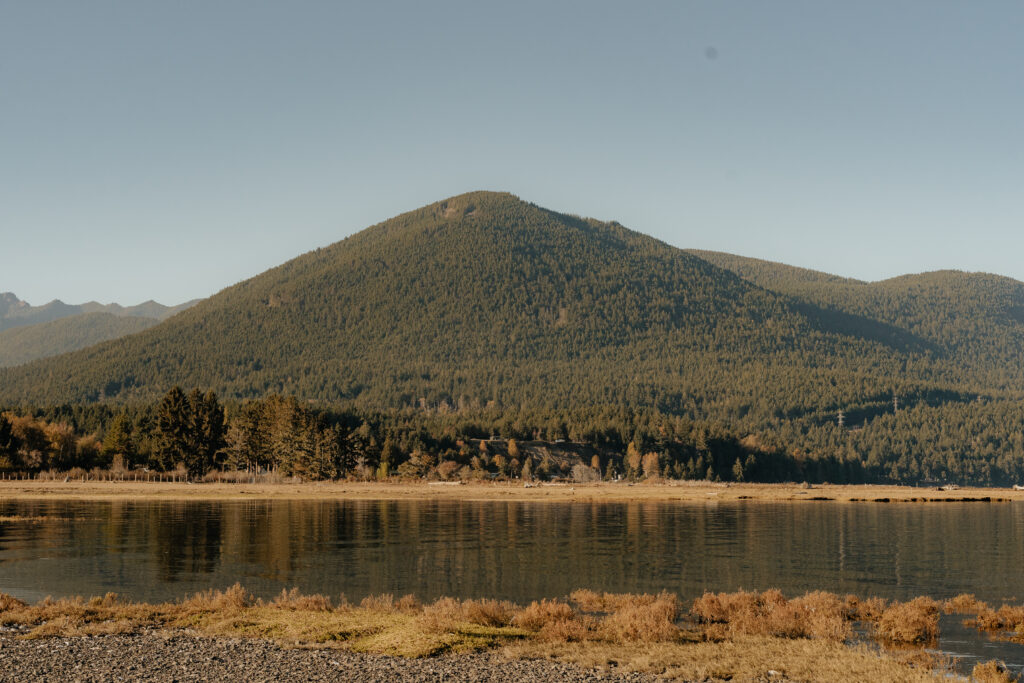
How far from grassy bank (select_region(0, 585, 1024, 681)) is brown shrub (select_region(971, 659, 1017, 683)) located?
2.9 inches

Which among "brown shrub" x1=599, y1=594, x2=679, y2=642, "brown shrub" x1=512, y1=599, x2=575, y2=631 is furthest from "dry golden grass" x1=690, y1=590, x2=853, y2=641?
"brown shrub" x1=512, y1=599, x2=575, y2=631

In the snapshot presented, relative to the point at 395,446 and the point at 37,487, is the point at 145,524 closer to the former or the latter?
the point at 37,487

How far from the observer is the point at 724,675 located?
29.3 metres

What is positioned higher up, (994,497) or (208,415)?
(208,415)

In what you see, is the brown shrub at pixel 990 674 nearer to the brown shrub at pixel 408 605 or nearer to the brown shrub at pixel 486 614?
the brown shrub at pixel 486 614

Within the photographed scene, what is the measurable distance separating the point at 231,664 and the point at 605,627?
1352 cm

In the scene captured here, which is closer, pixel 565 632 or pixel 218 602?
pixel 565 632

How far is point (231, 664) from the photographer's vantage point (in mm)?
29594

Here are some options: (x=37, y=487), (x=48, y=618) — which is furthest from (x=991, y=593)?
(x=37, y=487)

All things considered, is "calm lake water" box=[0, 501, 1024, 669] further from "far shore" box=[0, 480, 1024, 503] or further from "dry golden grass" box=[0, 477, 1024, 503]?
"dry golden grass" box=[0, 477, 1024, 503]

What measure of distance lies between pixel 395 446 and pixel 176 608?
162 meters

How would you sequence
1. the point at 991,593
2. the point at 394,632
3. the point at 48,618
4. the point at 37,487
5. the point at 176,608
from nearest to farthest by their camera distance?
the point at 394,632 → the point at 48,618 → the point at 176,608 → the point at 991,593 → the point at 37,487

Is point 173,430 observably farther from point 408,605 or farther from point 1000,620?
point 1000,620

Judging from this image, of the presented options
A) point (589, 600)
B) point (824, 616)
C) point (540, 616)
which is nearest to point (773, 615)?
point (824, 616)
